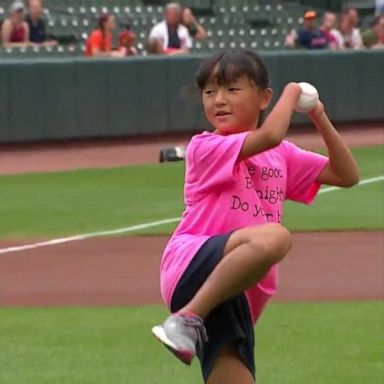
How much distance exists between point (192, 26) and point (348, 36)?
2711 mm

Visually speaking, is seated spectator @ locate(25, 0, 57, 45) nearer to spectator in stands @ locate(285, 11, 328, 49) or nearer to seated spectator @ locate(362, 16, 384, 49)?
spectator in stands @ locate(285, 11, 328, 49)

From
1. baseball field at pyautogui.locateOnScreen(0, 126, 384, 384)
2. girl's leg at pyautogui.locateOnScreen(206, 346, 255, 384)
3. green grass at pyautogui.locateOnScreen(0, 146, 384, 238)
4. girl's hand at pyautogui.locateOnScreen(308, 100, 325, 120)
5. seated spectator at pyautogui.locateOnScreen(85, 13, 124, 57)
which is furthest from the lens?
seated spectator at pyautogui.locateOnScreen(85, 13, 124, 57)

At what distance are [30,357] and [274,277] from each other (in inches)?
113

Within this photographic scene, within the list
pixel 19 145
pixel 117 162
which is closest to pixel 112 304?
pixel 117 162

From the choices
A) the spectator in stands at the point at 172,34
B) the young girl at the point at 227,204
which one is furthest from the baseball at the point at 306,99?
the spectator in stands at the point at 172,34

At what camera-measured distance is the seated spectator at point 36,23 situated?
64.3 ft

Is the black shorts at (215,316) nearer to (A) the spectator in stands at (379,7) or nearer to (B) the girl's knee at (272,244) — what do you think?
(B) the girl's knee at (272,244)

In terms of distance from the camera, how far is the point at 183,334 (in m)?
3.69

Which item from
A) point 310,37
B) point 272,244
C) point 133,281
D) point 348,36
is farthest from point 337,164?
point 348,36

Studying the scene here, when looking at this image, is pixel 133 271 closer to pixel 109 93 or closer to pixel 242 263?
pixel 242 263

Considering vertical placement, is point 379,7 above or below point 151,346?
below

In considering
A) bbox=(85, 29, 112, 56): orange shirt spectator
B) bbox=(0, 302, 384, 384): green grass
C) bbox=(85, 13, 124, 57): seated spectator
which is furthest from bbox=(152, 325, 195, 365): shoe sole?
bbox=(85, 29, 112, 56): orange shirt spectator

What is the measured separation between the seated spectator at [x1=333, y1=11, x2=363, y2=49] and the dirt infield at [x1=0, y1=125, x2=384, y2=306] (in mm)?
11671

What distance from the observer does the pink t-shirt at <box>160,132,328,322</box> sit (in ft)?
12.8
